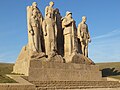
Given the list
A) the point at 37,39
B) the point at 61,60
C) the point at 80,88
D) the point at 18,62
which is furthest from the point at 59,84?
the point at 18,62

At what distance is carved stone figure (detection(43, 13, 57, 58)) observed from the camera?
58.7 ft

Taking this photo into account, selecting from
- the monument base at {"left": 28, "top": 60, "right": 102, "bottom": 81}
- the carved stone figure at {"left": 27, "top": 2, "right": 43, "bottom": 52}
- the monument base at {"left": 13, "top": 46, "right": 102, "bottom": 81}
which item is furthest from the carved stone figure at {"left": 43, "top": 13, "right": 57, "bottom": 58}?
the monument base at {"left": 28, "top": 60, "right": 102, "bottom": 81}

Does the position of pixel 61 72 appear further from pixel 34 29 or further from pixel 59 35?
pixel 59 35

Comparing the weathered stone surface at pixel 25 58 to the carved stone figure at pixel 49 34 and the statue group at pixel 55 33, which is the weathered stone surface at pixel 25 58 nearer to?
the statue group at pixel 55 33

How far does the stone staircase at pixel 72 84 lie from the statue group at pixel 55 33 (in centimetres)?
257

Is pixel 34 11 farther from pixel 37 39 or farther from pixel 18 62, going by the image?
pixel 18 62

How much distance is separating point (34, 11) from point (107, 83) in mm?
6596

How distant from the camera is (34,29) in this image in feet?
57.5

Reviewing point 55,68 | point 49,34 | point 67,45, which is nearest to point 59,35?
point 67,45

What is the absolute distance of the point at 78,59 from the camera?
1809cm

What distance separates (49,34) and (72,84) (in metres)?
4.08

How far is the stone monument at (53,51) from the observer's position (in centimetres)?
1644

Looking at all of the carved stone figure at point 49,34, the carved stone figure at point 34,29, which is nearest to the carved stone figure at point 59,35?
the carved stone figure at point 49,34

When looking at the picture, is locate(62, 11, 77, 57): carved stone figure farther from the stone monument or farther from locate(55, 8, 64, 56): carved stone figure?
locate(55, 8, 64, 56): carved stone figure
